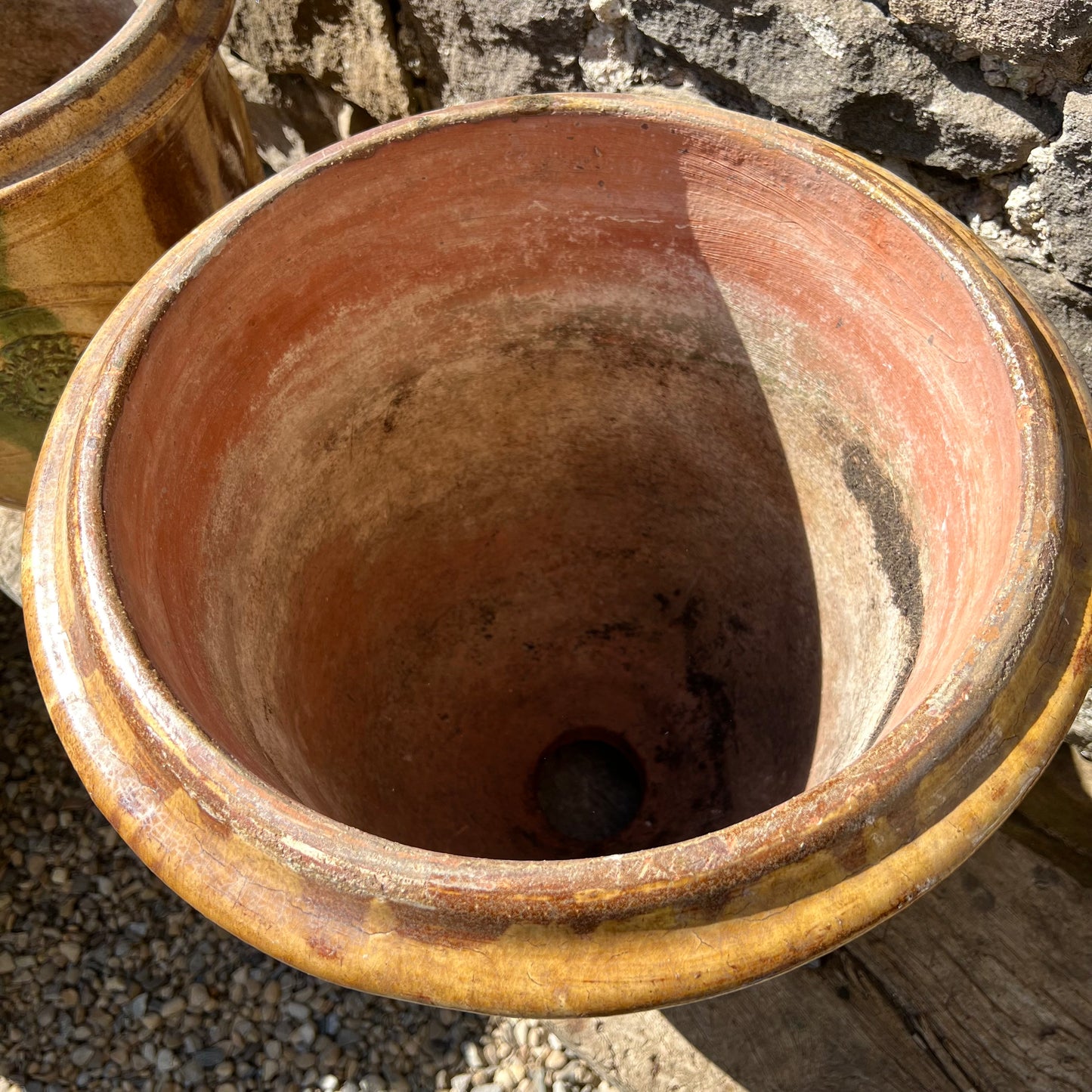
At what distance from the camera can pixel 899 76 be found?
54.4 inches

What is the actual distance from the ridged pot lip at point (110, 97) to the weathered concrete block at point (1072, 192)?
3.74 feet

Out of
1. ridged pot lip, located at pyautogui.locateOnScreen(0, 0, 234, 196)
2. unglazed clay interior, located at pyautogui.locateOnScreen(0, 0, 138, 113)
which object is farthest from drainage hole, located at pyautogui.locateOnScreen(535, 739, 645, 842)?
unglazed clay interior, located at pyautogui.locateOnScreen(0, 0, 138, 113)

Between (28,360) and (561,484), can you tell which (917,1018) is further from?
(28,360)

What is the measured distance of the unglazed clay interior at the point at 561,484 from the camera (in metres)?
1.13

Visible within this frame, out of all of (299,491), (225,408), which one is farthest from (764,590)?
(225,408)

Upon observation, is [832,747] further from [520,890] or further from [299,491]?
[299,491]

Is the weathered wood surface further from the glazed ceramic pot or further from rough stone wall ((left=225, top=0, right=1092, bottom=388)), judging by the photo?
rough stone wall ((left=225, top=0, right=1092, bottom=388))

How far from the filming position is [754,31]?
1.48 m

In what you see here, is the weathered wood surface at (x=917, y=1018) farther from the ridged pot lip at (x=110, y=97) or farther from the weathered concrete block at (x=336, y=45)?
the weathered concrete block at (x=336, y=45)

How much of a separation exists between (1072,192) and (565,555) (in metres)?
0.90

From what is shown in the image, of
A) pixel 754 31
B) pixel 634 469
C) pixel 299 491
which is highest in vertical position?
pixel 754 31

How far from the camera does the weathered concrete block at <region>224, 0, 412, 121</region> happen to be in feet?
6.75

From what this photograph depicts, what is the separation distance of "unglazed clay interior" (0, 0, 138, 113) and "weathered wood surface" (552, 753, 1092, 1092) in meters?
2.08

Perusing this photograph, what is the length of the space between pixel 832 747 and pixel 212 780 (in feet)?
2.43
